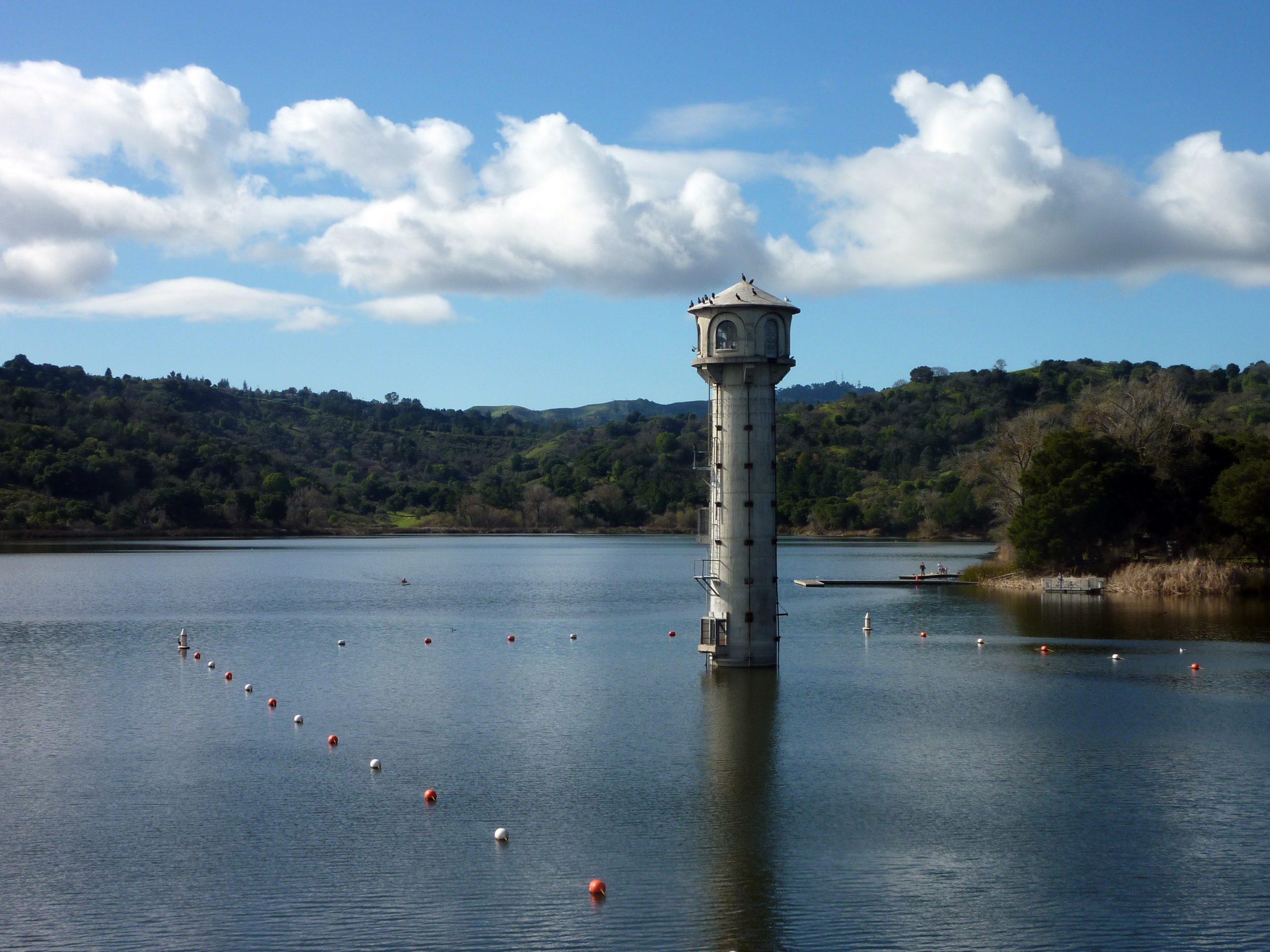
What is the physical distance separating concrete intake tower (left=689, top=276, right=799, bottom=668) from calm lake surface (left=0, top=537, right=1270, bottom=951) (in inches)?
105

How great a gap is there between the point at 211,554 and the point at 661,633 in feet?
277

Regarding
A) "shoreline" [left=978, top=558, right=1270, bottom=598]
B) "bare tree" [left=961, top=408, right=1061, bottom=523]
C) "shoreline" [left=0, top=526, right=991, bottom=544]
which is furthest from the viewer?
"shoreline" [left=0, top=526, right=991, bottom=544]

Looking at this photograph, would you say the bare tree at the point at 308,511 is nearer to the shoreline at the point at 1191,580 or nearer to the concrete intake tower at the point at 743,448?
the shoreline at the point at 1191,580

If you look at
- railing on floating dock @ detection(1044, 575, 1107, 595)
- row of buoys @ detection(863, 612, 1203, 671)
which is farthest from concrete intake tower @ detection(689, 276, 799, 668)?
railing on floating dock @ detection(1044, 575, 1107, 595)

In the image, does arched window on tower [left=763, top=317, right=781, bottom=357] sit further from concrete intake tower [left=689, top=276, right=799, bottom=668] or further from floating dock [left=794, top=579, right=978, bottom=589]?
floating dock [left=794, top=579, right=978, bottom=589]

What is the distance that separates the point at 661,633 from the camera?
58.5 metres

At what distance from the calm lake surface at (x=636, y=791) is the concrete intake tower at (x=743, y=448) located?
266cm

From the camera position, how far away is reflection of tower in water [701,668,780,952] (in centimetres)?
1973

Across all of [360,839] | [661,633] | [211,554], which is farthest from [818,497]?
[360,839]

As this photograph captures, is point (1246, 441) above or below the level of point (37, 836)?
above

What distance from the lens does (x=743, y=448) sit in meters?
40.9

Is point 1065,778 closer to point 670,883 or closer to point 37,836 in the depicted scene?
point 670,883

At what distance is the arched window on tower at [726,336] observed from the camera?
41062mm

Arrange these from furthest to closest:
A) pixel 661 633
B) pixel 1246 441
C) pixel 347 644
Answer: pixel 1246 441 → pixel 661 633 → pixel 347 644
